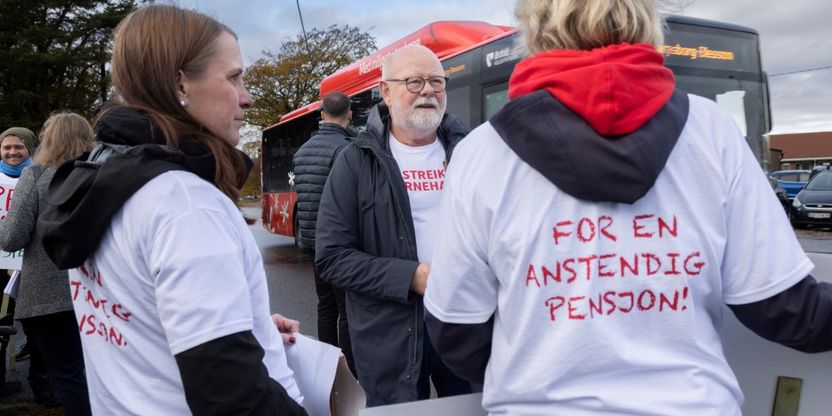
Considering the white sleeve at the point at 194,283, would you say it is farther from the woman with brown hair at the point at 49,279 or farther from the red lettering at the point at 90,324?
the woman with brown hair at the point at 49,279

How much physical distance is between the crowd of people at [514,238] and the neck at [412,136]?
1287 mm

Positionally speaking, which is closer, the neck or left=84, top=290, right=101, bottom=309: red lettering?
left=84, top=290, right=101, bottom=309: red lettering

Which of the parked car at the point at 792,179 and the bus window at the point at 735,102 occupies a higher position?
the bus window at the point at 735,102

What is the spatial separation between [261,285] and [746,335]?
1156mm

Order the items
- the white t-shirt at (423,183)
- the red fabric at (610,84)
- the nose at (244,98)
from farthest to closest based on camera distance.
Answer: the white t-shirt at (423,183), the nose at (244,98), the red fabric at (610,84)

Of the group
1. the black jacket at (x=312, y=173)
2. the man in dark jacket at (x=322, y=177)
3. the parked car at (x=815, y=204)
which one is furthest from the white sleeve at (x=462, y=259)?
the parked car at (x=815, y=204)

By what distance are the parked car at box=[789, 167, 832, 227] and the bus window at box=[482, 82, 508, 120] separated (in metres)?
12.2

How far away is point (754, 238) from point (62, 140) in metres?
3.59

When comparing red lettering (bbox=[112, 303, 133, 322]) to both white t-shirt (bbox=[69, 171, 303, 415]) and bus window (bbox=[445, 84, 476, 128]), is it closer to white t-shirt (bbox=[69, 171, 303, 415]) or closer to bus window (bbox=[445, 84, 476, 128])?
white t-shirt (bbox=[69, 171, 303, 415])

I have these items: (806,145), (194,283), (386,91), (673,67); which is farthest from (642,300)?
(806,145)

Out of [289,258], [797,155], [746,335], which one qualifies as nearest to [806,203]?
[289,258]

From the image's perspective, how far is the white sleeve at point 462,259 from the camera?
1223 mm

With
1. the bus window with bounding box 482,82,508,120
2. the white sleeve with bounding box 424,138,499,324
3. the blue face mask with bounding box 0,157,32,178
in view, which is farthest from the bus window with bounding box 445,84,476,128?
the white sleeve with bounding box 424,138,499,324

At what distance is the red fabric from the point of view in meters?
1.08
